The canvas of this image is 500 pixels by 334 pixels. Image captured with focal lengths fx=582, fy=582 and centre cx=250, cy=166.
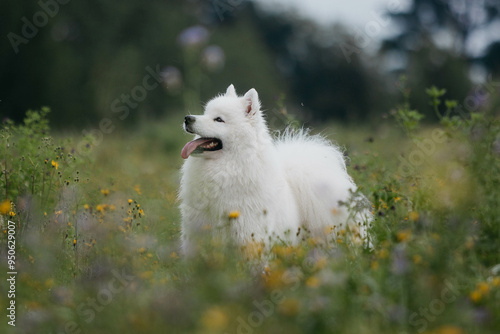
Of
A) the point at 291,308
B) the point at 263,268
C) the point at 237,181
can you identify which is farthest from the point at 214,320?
the point at 237,181

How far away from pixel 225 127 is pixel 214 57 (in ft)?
13.6

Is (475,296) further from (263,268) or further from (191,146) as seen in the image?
(191,146)

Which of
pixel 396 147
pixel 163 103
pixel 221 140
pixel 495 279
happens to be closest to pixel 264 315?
pixel 495 279

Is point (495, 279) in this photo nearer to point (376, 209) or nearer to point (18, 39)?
point (376, 209)

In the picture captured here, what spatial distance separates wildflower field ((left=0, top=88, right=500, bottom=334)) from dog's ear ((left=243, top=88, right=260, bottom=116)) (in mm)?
1151

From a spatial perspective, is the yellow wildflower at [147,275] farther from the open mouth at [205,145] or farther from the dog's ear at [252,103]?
the dog's ear at [252,103]

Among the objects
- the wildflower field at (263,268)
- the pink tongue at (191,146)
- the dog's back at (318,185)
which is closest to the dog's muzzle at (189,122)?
the pink tongue at (191,146)

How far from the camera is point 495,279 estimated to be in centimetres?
315

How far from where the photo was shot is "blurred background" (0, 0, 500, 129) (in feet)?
63.6

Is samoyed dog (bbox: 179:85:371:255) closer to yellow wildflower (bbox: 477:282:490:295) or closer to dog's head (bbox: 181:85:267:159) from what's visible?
dog's head (bbox: 181:85:267:159)

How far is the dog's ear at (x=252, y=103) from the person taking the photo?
192 inches

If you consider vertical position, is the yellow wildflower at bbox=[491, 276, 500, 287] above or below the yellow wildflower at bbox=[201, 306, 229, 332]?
below

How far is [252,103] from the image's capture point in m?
4.87

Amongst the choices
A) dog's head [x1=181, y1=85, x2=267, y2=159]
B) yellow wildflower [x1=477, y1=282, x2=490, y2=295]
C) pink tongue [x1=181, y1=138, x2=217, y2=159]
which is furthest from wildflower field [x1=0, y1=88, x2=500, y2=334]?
dog's head [x1=181, y1=85, x2=267, y2=159]
